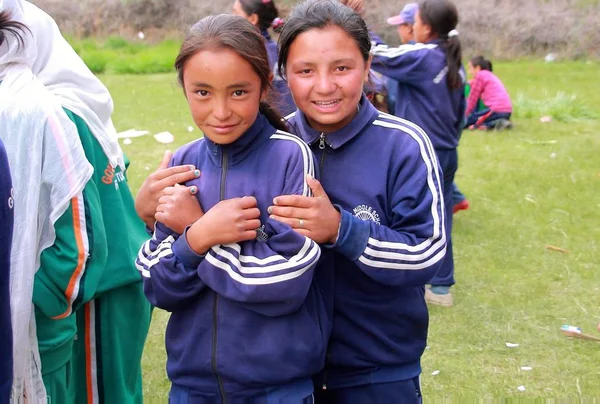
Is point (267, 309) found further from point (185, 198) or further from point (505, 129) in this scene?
point (505, 129)

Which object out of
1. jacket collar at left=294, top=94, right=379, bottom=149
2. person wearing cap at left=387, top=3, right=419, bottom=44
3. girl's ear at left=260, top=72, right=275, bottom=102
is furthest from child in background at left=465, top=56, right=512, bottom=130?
girl's ear at left=260, top=72, right=275, bottom=102

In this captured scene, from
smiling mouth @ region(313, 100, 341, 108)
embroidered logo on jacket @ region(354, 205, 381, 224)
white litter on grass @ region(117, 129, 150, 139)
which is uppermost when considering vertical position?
smiling mouth @ region(313, 100, 341, 108)

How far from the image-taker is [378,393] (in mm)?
1972

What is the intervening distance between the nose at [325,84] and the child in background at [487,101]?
Result: 7176 mm

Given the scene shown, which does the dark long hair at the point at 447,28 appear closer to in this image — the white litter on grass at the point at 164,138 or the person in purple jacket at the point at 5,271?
the person in purple jacket at the point at 5,271

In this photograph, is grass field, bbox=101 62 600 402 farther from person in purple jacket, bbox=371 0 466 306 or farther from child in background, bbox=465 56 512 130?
person in purple jacket, bbox=371 0 466 306

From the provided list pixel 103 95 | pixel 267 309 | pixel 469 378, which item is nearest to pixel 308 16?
pixel 267 309

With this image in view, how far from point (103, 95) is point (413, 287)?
1191 millimetres

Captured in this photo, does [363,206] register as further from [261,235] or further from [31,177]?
[31,177]

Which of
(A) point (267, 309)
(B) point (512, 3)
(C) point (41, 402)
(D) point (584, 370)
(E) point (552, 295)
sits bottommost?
(B) point (512, 3)

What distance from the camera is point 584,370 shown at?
358cm

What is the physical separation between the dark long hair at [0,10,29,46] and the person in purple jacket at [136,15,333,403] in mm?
597

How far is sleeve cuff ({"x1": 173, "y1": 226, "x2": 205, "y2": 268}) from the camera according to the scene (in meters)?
1.76

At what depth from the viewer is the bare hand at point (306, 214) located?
1739mm
